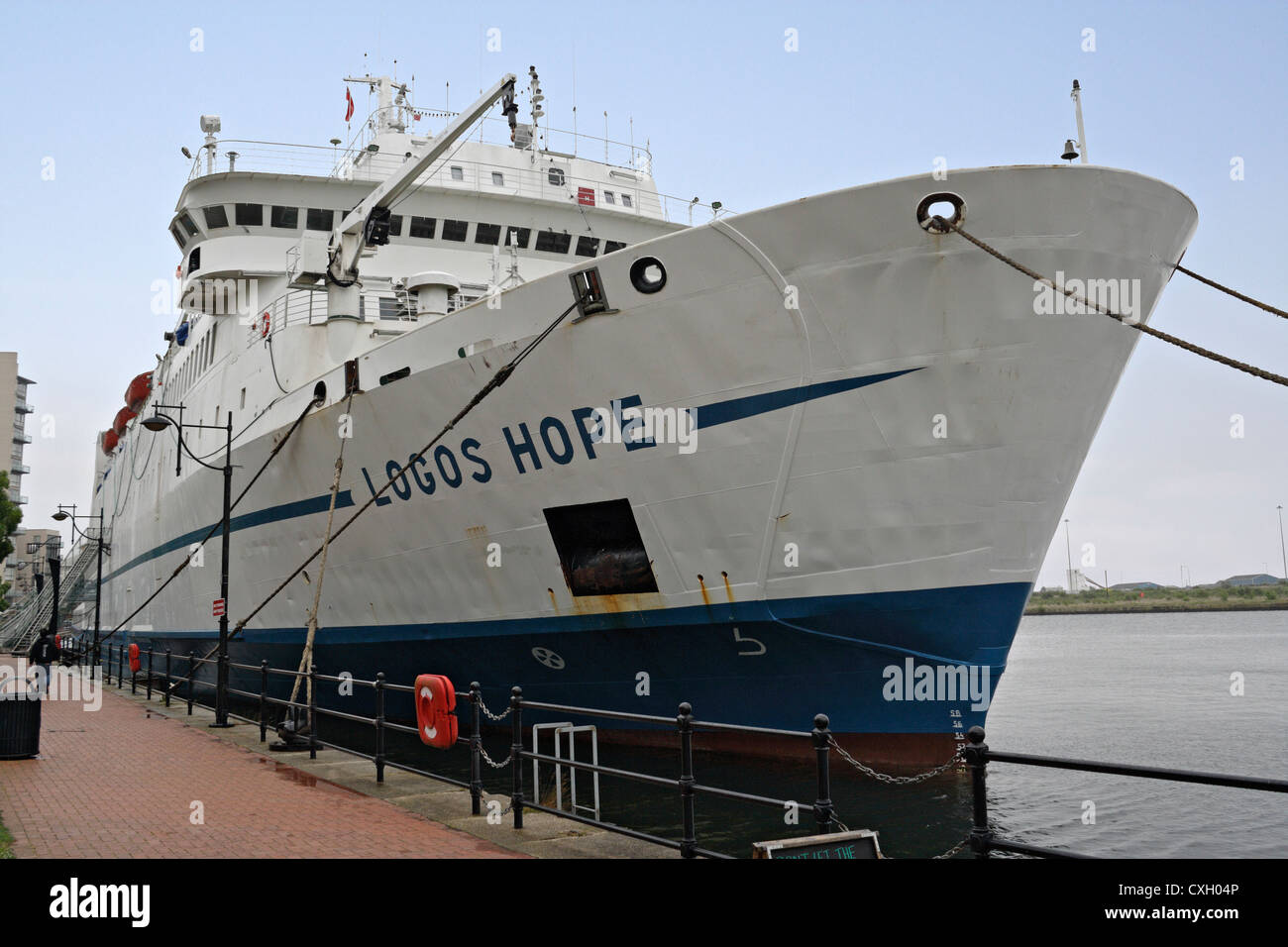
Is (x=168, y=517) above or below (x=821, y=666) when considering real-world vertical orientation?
above

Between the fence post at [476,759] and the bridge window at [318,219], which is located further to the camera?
the bridge window at [318,219]

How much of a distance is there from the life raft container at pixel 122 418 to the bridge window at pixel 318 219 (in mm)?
13543

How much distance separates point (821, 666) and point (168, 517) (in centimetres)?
1572

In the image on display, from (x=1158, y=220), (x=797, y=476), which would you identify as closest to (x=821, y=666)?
(x=797, y=476)

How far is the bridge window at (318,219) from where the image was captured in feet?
55.8

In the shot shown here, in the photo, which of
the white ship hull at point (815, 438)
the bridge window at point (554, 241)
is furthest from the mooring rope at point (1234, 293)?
the bridge window at point (554, 241)

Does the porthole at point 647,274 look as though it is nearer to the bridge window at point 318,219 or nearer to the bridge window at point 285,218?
the bridge window at point 318,219

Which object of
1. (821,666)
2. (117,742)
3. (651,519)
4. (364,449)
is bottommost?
(117,742)

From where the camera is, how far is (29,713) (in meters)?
9.94

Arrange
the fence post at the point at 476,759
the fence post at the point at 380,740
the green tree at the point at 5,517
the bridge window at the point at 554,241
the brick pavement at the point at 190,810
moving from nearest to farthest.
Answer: the brick pavement at the point at 190,810
the fence post at the point at 476,759
the fence post at the point at 380,740
the bridge window at the point at 554,241
the green tree at the point at 5,517

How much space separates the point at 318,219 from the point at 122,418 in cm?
1573

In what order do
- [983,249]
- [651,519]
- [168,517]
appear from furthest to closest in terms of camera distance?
[168,517]
[651,519]
[983,249]

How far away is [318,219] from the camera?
56.0 ft
